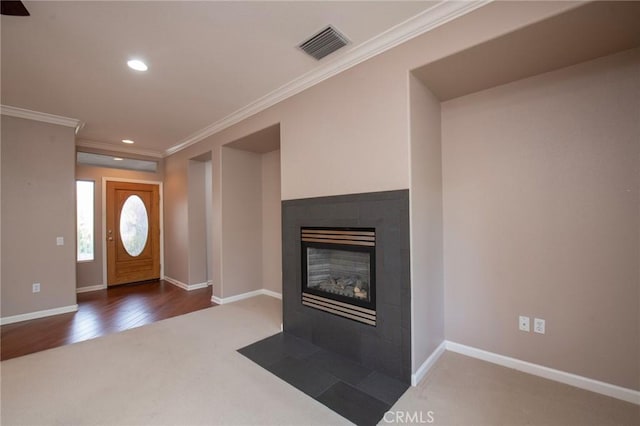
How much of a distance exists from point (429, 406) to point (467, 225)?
154cm

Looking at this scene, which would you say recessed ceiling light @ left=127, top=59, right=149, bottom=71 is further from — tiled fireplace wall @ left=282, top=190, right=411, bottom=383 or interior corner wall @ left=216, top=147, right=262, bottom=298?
tiled fireplace wall @ left=282, top=190, right=411, bottom=383

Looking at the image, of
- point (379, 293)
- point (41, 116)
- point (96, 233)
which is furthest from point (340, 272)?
point (96, 233)

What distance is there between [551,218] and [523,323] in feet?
2.96

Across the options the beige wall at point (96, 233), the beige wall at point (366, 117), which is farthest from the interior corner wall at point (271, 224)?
the beige wall at point (96, 233)

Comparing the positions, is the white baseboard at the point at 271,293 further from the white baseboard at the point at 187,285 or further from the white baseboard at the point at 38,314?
the white baseboard at the point at 38,314

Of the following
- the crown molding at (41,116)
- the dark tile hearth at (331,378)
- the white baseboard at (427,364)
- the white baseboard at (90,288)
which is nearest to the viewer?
the dark tile hearth at (331,378)

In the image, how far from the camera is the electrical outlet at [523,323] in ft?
7.61

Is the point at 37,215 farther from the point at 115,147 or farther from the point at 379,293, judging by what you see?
the point at 379,293

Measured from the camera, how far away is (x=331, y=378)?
223 cm

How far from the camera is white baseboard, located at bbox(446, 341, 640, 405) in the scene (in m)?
1.95

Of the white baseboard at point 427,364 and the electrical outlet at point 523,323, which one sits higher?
the electrical outlet at point 523,323

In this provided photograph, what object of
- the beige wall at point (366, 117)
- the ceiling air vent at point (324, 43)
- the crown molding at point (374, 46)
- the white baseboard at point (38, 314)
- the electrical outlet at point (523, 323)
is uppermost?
the ceiling air vent at point (324, 43)

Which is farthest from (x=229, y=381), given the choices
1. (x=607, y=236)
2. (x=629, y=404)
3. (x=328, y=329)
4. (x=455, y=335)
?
(x=607, y=236)

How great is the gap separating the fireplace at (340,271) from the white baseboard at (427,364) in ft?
1.61
